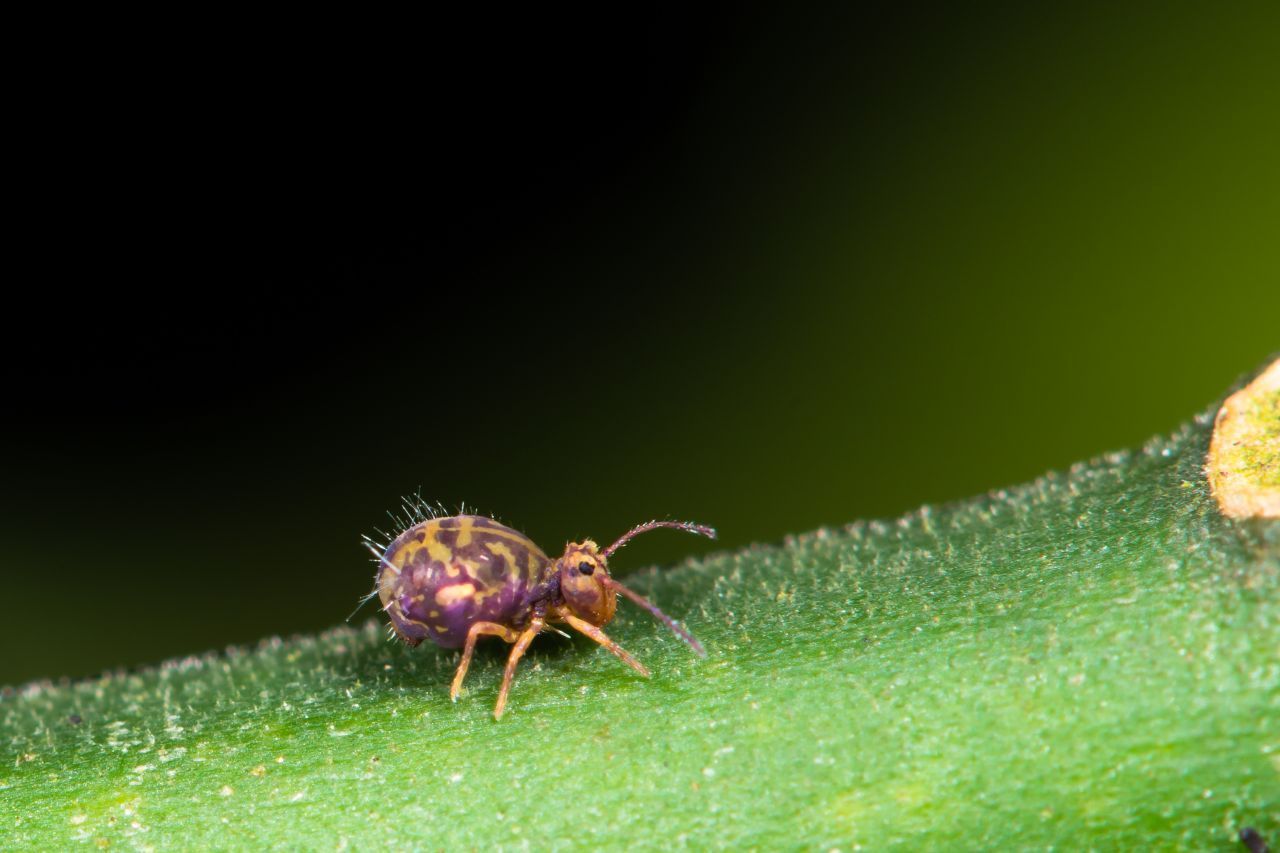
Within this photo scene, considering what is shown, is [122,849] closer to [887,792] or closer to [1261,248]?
[887,792]

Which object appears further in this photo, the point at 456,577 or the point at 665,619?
the point at 456,577

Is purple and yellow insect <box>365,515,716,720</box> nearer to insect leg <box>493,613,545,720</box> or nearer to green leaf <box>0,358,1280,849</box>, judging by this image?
insect leg <box>493,613,545,720</box>

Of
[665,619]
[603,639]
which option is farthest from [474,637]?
[665,619]

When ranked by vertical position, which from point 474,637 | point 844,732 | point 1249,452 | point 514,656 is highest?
point 1249,452

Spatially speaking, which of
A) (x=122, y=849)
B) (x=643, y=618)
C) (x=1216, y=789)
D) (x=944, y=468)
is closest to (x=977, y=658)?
(x=1216, y=789)

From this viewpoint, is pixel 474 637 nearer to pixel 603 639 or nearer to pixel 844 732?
pixel 603 639

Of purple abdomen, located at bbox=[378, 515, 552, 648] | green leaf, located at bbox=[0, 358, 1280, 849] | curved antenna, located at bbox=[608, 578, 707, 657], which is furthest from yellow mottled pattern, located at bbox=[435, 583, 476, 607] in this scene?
green leaf, located at bbox=[0, 358, 1280, 849]
